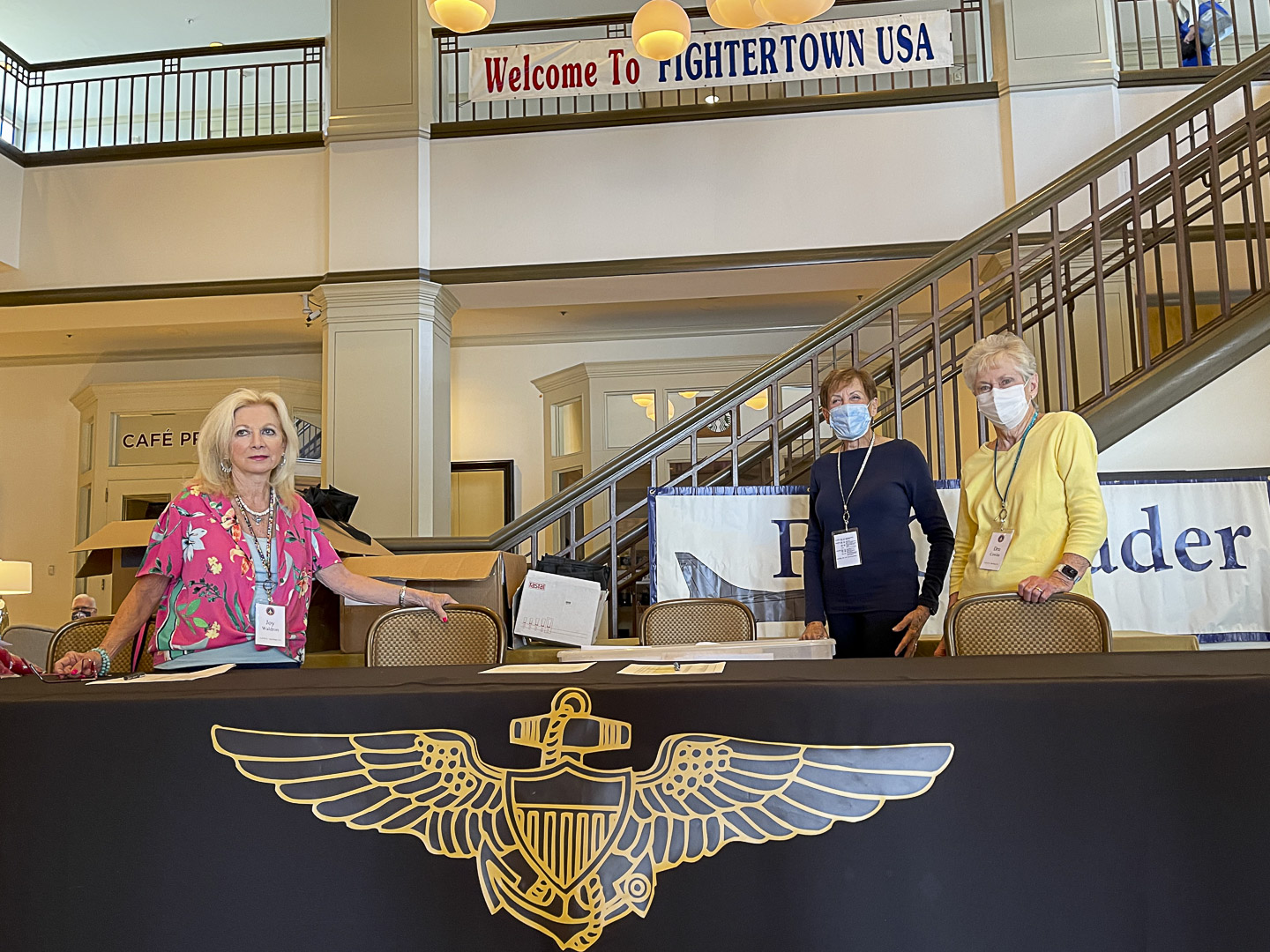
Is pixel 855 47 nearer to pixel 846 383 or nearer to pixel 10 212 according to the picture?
pixel 846 383

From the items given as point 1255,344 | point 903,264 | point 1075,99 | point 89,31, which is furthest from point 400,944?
point 89,31

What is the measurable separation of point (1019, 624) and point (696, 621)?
97 cm

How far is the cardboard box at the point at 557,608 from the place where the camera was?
3635mm

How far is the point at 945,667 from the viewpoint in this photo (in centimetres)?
127

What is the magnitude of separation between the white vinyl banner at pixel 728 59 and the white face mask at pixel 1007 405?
3993 millimetres

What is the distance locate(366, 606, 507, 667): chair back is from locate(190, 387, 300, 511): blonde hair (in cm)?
45

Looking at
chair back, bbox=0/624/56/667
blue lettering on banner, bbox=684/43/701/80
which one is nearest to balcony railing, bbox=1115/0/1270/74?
blue lettering on banner, bbox=684/43/701/80

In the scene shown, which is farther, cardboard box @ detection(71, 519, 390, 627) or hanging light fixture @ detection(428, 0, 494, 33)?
hanging light fixture @ detection(428, 0, 494, 33)

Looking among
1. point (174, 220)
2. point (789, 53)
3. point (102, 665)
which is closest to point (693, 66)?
point (789, 53)

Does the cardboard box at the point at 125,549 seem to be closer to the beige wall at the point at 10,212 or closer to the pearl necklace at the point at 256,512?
the pearl necklace at the point at 256,512

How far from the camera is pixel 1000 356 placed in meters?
2.57

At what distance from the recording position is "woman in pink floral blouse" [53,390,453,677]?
6.68 feet

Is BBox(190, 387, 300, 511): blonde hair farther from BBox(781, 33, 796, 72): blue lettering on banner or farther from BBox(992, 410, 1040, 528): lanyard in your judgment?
BBox(781, 33, 796, 72): blue lettering on banner

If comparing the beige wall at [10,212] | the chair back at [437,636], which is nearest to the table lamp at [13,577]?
the beige wall at [10,212]
